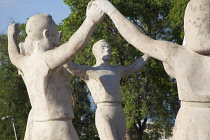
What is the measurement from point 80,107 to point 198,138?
21.4 meters

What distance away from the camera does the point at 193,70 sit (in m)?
4.88

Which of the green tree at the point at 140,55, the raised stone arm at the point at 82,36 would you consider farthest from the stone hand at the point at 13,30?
the green tree at the point at 140,55

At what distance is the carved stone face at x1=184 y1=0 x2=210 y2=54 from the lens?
481cm

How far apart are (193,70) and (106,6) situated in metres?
1.29

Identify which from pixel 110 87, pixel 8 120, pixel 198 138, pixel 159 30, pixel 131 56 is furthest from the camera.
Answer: pixel 8 120

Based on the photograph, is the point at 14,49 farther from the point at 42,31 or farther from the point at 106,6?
the point at 106,6

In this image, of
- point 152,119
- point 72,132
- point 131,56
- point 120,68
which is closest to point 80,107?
point 152,119

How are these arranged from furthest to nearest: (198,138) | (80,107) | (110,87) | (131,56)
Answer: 1. (80,107)
2. (131,56)
3. (110,87)
4. (198,138)

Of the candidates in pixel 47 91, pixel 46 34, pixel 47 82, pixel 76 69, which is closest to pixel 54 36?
pixel 46 34

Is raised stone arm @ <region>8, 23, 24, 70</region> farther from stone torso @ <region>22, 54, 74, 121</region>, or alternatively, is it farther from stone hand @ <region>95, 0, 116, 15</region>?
stone hand @ <region>95, 0, 116, 15</region>

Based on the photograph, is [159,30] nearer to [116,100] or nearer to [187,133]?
[116,100]

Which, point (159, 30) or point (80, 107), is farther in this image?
point (80, 107)

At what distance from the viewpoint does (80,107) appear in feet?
85.5

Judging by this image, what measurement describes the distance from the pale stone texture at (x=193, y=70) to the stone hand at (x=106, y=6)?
780 mm
